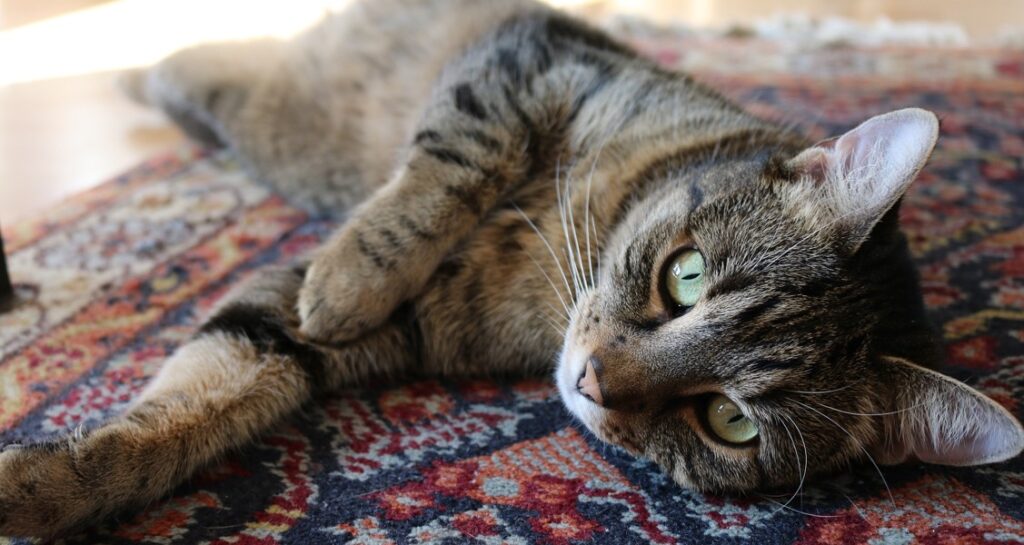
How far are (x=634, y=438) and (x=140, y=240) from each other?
117cm

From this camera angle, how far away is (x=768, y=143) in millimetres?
1446

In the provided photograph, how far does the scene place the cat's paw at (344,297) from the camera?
49.6 inches

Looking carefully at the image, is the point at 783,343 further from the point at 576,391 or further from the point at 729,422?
the point at 576,391

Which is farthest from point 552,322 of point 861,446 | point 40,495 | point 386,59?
point 386,59

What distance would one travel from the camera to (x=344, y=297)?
1.26 m

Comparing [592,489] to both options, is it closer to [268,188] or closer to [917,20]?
[268,188]

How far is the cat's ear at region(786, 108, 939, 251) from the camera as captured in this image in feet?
3.32

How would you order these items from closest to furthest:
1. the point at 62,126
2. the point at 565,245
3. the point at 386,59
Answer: the point at 565,245 → the point at 386,59 → the point at 62,126

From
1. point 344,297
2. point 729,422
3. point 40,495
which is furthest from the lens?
point 344,297

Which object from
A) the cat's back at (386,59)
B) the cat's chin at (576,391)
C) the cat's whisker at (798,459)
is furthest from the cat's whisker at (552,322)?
the cat's back at (386,59)

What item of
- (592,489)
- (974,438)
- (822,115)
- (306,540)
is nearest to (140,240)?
(306,540)

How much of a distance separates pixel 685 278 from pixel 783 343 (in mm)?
154

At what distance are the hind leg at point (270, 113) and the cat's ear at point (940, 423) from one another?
1.16 metres

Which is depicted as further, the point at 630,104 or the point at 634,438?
the point at 630,104
